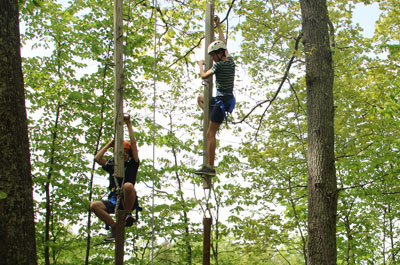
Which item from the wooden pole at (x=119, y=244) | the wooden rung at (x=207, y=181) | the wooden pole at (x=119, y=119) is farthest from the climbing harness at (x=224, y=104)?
the wooden pole at (x=119, y=244)

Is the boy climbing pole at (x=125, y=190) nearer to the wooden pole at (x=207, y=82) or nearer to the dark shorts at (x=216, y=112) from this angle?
the wooden pole at (x=207, y=82)

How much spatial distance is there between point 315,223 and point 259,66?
3.82 m

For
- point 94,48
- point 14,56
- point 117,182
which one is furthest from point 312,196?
point 94,48

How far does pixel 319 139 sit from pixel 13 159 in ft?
13.5

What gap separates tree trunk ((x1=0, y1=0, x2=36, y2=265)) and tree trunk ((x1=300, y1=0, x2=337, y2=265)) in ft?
12.3

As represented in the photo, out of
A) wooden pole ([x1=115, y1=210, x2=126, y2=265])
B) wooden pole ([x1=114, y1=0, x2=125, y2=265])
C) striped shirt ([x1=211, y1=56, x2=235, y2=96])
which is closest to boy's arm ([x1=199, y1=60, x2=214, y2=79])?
striped shirt ([x1=211, y1=56, x2=235, y2=96])

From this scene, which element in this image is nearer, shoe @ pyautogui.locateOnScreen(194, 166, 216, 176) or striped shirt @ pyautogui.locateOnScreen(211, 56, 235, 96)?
shoe @ pyautogui.locateOnScreen(194, 166, 216, 176)

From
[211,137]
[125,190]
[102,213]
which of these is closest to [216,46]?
[211,137]

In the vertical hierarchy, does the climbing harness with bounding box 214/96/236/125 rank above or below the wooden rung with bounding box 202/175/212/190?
above

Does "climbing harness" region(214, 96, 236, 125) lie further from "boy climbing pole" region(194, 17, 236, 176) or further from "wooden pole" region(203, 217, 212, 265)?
"wooden pole" region(203, 217, 212, 265)

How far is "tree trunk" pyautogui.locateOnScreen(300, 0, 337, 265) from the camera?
519 cm

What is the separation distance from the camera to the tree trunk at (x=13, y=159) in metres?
2.72

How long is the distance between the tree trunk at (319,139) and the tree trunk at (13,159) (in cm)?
375

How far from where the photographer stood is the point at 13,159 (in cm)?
289
